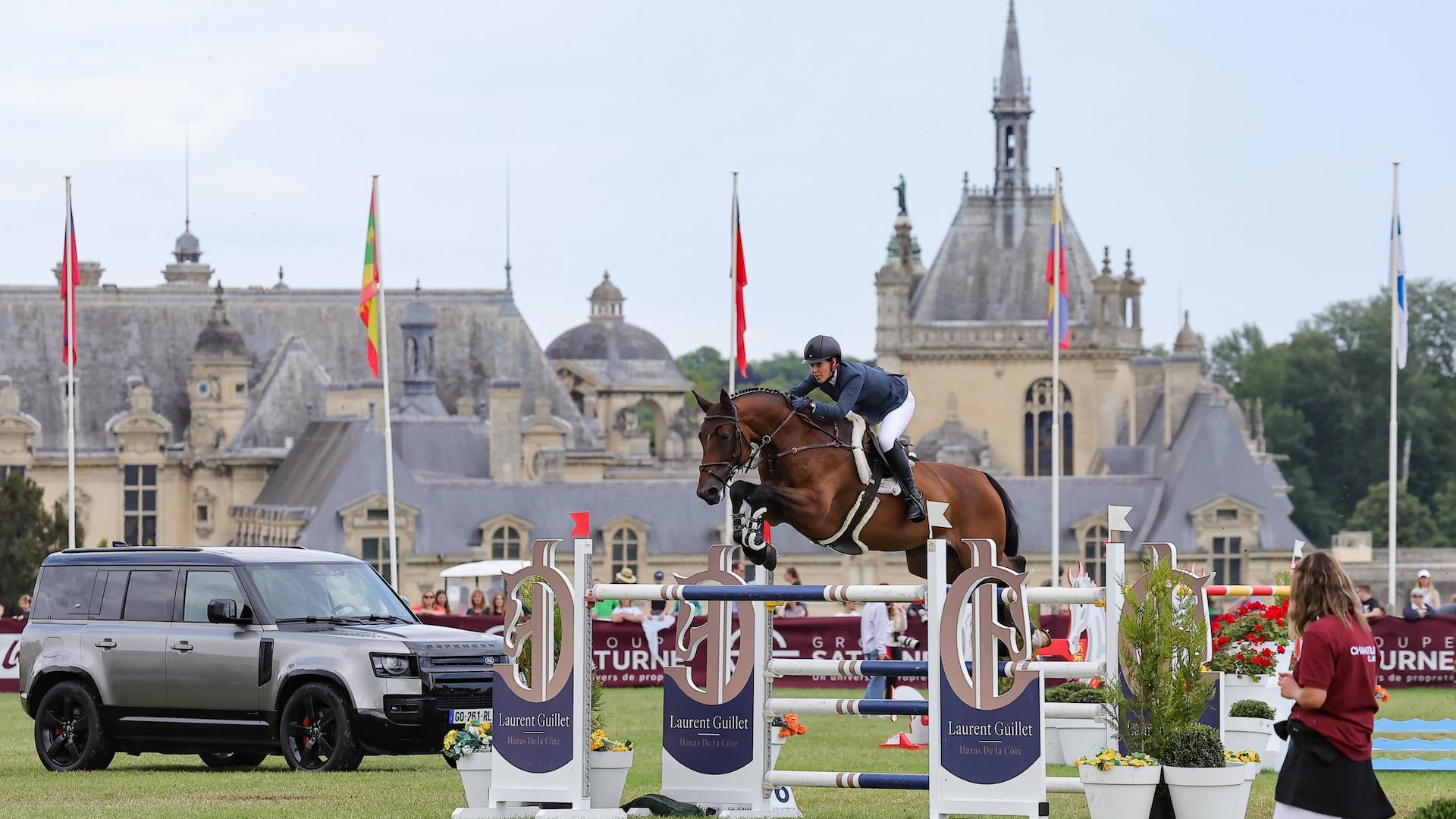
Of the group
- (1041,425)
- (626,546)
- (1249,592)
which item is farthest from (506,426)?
(1249,592)

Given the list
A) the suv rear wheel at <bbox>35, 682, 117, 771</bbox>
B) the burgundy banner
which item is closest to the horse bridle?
the suv rear wheel at <bbox>35, 682, 117, 771</bbox>

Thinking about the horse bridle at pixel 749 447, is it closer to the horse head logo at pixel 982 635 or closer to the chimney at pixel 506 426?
the horse head logo at pixel 982 635

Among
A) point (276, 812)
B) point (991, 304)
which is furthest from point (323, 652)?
point (991, 304)

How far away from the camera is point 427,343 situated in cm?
10038

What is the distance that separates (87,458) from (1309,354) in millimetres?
68743

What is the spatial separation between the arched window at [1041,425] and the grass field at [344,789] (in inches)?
3412

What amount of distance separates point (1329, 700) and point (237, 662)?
10031 mm

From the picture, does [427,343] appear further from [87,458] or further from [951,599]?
[951,599]

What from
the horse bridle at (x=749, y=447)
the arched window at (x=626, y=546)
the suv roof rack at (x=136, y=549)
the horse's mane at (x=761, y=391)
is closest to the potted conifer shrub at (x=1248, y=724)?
the horse bridle at (x=749, y=447)

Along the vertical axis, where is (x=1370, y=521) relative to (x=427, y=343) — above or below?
below

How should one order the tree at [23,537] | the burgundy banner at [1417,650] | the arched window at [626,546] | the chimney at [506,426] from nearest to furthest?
1. the burgundy banner at [1417,650]
2. the tree at [23,537]
3. the arched window at [626,546]
4. the chimney at [506,426]

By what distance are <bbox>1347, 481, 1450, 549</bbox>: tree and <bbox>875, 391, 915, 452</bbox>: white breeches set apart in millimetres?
103313

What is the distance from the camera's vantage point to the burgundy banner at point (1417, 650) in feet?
112

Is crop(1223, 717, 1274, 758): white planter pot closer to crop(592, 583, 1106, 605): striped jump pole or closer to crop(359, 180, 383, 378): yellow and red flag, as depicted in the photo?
crop(592, 583, 1106, 605): striped jump pole
